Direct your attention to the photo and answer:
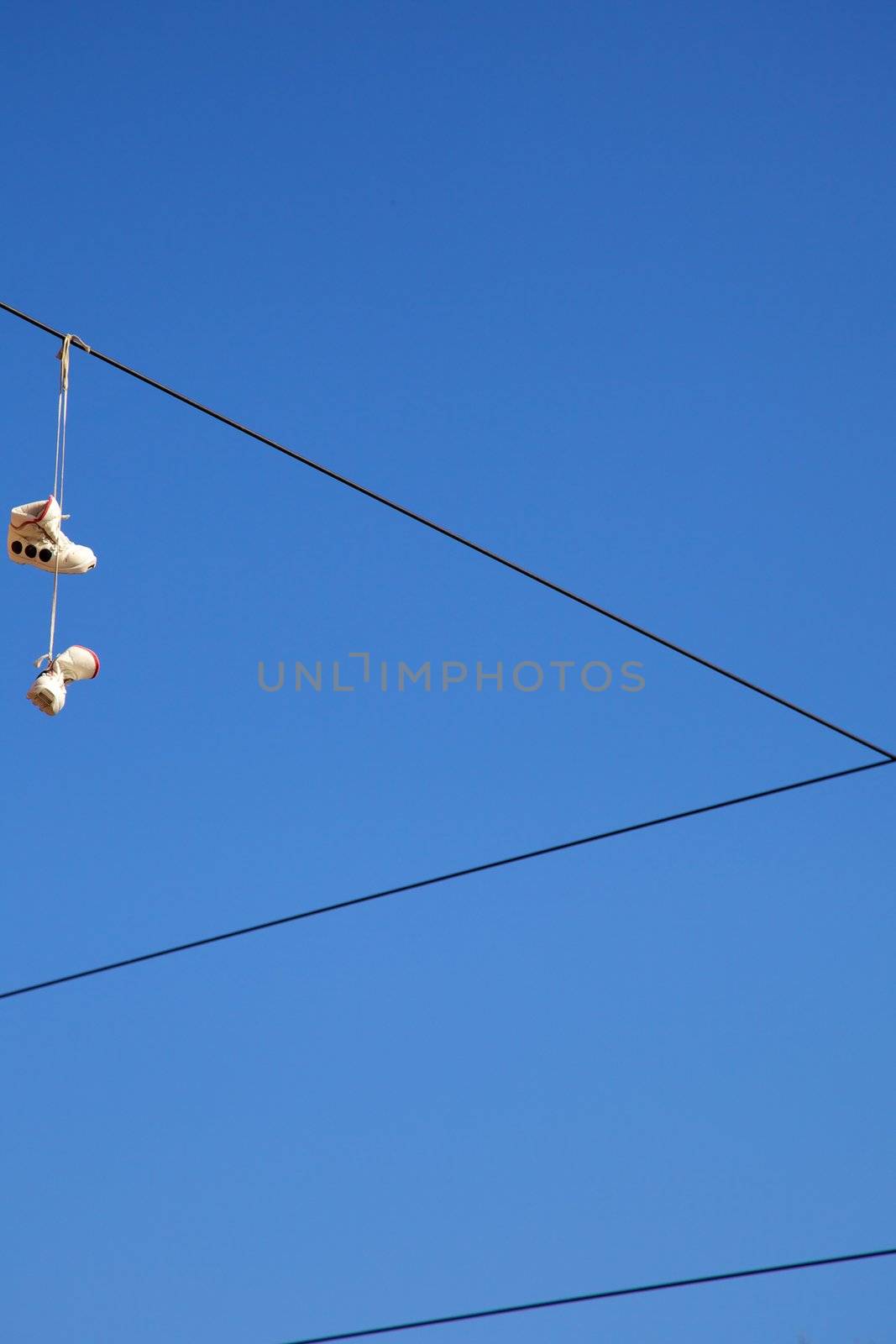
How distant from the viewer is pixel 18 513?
5.41m

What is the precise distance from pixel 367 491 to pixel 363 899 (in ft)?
5.00

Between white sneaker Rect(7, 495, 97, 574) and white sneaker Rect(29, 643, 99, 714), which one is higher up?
white sneaker Rect(7, 495, 97, 574)

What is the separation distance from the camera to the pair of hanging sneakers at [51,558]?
5.41 metres

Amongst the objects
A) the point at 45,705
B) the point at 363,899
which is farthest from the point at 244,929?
the point at 45,705

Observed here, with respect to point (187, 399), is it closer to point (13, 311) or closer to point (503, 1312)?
point (13, 311)

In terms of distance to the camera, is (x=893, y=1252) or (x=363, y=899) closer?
(x=893, y=1252)

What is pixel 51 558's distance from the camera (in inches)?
217

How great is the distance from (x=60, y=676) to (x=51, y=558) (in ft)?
1.13

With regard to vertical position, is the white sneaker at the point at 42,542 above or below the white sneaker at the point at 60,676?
above

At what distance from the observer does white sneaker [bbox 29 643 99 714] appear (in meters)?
5.42

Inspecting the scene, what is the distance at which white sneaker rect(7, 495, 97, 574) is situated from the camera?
541 centimetres

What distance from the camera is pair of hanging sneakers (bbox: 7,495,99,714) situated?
5410 millimetres

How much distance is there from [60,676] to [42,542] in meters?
0.39

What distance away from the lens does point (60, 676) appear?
18.0 feet
